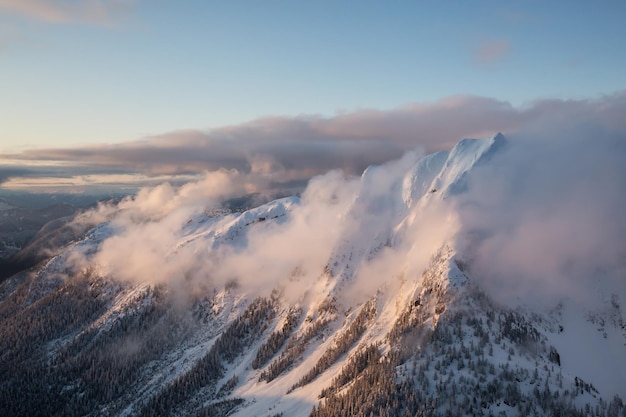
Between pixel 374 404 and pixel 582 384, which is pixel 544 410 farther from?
pixel 374 404

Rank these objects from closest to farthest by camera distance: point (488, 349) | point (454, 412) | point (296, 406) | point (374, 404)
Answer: point (454, 412) → point (374, 404) → point (488, 349) → point (296, 406)

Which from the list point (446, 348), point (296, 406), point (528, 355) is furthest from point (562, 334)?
point (296, 406)

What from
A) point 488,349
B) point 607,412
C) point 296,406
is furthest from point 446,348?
point 296,406

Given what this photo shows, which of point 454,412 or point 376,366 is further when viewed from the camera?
point 376,366

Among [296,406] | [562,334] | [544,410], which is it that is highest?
[544,410]

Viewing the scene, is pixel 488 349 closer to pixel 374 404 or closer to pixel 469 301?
pixel 469 301

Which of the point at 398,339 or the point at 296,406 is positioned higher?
the point at 398,339

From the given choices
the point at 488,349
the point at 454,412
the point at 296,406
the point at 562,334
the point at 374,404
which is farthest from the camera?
the point at 562,334

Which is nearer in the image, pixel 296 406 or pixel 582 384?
pixel 582 384

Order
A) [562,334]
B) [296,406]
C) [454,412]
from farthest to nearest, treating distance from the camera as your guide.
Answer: [562,334], [296,406], [454,412]
